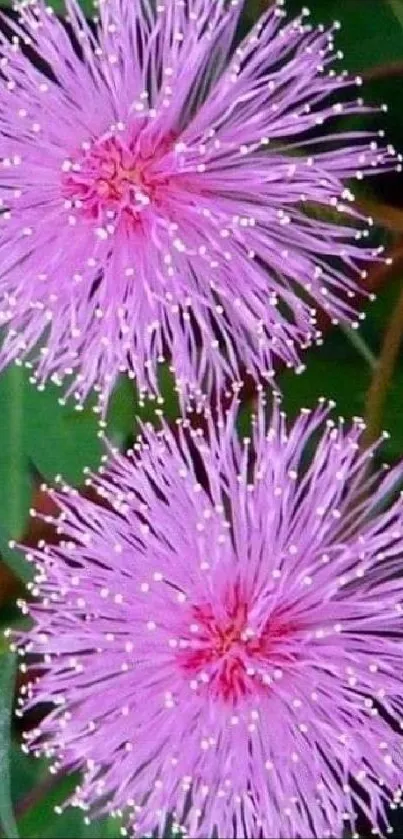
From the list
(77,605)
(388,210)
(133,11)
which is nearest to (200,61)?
(133,11)

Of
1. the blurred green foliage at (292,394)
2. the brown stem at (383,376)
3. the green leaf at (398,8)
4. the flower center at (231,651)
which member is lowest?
the flower center at (231,651)

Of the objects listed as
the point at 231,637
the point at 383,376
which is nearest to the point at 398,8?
the point at 383,376

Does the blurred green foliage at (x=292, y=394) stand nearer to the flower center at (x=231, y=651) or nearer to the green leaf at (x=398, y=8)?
the green leaf at (x=398, y=8)

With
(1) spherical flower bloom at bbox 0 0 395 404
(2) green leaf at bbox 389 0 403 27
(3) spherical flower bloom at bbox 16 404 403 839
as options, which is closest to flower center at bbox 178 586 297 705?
(3) spherical flower bloom at bbox 16 404 403 839

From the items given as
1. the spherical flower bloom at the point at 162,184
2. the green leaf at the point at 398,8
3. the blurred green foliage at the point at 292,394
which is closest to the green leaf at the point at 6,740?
the blurred green foliage at the point at 292,394

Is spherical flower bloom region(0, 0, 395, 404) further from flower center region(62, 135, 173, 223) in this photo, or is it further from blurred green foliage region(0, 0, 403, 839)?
blurred green foliage region(0, 0, 403, 839)

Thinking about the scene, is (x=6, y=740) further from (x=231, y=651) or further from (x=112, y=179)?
(x=112, y=179)
